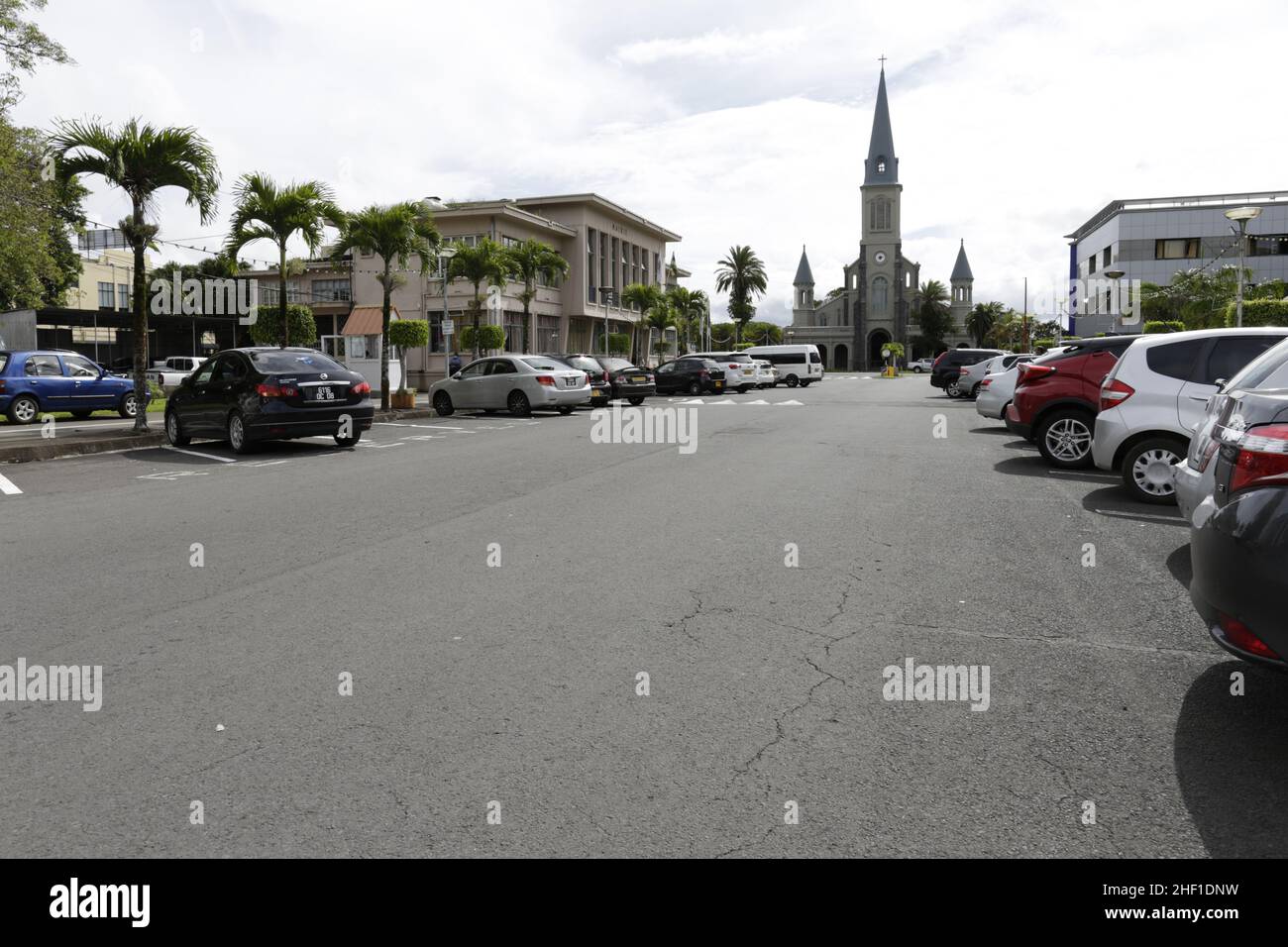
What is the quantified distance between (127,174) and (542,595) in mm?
15483

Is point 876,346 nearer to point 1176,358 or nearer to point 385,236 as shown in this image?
point 385,236

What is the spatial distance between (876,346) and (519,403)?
342 feet

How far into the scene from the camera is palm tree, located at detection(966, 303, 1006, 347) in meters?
128

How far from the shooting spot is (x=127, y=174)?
1759cm

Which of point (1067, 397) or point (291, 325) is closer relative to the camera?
point (1067, 397)

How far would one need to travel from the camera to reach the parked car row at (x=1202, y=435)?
370 cm

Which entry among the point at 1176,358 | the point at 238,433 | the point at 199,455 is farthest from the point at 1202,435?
the point at 199,455

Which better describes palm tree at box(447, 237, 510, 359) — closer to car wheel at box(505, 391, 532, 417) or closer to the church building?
car wheel at box(505, 391, 532, 417)

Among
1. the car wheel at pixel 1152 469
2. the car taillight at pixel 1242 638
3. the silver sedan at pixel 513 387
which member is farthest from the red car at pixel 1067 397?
the silver sedan at pixel 513 387

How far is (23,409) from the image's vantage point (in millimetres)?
22062

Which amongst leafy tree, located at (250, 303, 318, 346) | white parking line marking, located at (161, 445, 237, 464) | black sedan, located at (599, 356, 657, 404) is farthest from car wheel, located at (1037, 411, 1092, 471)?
leafy tree, located at (250, 303, 318, 346)

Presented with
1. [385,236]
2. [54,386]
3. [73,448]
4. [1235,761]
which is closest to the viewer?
[1235,761]

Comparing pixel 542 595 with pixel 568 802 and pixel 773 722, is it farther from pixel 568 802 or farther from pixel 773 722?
pixel 568 802
